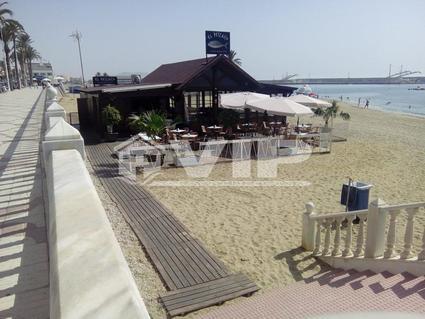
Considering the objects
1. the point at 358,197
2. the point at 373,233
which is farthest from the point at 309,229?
the point at 358,197

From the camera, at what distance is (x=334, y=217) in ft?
17.8

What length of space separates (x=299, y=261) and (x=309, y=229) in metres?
0.62

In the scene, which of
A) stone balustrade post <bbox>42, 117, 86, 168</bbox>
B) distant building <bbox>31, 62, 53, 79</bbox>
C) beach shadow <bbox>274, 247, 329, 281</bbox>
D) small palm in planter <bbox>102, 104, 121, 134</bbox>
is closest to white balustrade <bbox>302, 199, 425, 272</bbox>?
beach shadow <bbox>274, 247, 329, 281</bbox>

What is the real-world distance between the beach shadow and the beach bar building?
10772 millimetres

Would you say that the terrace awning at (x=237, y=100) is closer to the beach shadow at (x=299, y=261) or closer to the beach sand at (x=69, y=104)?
the beach shadow at (x=299, y=261)

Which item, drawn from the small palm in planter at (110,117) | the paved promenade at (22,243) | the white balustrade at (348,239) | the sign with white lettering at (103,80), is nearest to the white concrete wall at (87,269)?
the paved promenade at (22,243)

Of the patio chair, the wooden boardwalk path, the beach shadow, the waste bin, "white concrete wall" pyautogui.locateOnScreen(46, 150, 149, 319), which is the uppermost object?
"white concrete wall" pyautogui.locateOnScreen(46, 150, 149, 319)

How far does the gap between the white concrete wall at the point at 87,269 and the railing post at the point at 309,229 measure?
4.31 m

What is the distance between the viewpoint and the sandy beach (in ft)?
16.6

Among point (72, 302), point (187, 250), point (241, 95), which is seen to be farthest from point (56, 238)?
point (241, 95)

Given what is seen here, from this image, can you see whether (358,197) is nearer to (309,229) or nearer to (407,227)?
(309,229)

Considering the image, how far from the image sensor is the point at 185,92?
643 inches

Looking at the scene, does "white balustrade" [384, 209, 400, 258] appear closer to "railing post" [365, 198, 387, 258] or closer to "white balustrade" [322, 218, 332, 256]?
"railing post" [365, 198, 387, 258]

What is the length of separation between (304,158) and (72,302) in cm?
1233
